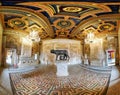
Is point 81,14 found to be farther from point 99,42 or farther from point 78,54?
point 78,54

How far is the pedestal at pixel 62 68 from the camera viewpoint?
312 inches

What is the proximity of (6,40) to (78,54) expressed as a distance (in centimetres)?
443

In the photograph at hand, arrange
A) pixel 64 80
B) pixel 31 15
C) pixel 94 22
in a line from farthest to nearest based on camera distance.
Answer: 1. pixel 94 22
2. pixel 31 15
3. pixel 64 80

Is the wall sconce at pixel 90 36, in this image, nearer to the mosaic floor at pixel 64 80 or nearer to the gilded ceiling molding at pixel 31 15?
the mosaic floor at pixel 64 80

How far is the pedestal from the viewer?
26.0 ft

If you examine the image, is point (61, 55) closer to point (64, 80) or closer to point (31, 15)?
point (64, 80)

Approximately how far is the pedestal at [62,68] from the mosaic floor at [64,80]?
238mm

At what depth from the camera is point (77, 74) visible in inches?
299

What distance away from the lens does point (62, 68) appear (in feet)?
26.9

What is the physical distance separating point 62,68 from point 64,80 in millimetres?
1770

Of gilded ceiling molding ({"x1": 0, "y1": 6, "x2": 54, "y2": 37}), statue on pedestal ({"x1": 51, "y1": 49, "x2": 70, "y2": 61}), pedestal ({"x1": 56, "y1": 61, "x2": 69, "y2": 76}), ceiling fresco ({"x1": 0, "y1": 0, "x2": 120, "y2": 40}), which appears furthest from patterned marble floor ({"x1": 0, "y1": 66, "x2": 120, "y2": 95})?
gilded ceiling molding ({"x1": 0, "y1": 6, "x2": 54, "y2": 37})

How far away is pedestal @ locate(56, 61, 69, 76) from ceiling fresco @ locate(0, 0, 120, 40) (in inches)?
87.3

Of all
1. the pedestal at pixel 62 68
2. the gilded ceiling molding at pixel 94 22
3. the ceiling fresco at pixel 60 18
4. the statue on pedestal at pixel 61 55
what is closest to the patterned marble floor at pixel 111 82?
the ceiling fresco at pixel 60 18

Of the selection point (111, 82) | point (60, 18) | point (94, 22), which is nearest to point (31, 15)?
point (60, 18)
